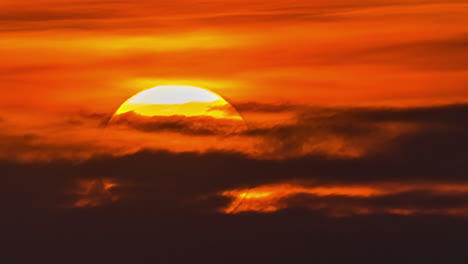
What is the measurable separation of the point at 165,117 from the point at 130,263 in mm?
31955

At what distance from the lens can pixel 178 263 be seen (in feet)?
254

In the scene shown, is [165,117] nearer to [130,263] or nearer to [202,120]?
[202,120]

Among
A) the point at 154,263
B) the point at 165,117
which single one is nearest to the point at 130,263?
the point at 154,263

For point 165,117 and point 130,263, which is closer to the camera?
point 165,117

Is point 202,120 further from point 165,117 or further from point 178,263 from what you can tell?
point 178,263

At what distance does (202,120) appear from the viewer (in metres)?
45.2

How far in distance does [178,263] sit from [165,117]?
111ft

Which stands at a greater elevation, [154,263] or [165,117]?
[165,117]

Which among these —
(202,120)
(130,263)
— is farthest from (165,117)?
(130,263)

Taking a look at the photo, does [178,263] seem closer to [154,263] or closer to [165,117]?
[154,263]

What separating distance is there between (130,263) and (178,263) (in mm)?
4161

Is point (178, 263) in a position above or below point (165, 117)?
below

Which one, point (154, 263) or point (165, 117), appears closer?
point (165, 117)

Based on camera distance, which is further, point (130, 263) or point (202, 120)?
point (130, 263)
